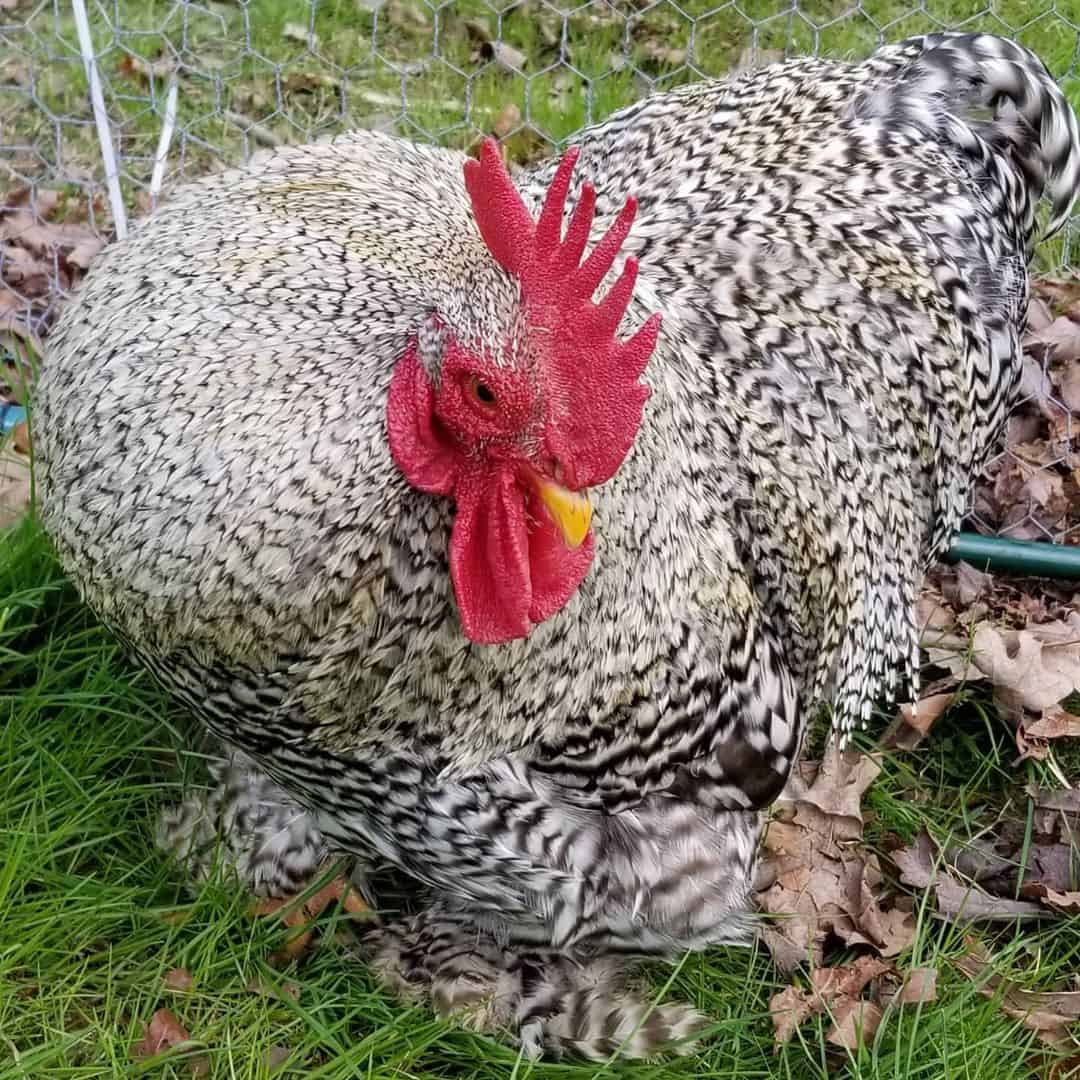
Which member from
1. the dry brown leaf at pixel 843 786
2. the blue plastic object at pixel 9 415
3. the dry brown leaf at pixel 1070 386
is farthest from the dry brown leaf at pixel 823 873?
the blue plastic object at pixel 9 415

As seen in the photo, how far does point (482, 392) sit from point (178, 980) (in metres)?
1.31

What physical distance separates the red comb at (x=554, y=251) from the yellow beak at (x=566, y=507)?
17 centimetres

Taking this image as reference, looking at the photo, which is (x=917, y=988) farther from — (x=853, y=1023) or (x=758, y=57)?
(x=758, y=57)

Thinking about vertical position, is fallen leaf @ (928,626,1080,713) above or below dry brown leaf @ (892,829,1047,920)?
above

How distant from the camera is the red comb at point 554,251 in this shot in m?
1.58

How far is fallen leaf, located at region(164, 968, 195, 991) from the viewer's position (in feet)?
7.29

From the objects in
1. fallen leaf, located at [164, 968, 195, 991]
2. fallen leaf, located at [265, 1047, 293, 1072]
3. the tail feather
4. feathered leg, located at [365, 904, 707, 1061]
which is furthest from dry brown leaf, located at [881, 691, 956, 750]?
fallen leaf, located at [164, 968, 195, 991]

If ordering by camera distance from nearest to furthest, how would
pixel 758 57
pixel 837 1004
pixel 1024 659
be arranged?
pixel 837 1004 < pixel 1024 659 < pixel 758 57

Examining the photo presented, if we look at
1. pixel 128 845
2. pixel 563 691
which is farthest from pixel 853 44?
pixel 128 845

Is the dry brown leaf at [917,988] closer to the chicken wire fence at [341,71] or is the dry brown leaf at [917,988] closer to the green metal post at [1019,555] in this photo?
the green metal post at [1019,555]

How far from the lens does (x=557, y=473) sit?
5.22 ft

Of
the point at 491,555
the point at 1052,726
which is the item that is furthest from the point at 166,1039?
the point at 1052,726

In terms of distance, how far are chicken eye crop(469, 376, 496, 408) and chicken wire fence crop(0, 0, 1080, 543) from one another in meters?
2.23

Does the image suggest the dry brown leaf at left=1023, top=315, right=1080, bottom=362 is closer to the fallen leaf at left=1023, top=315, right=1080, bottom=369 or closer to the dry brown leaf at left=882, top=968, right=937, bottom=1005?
the fallen leaf at left=1023, top=315, right=1080, bottom=369
